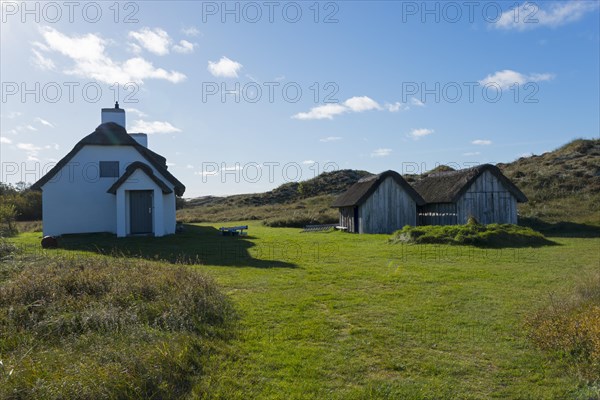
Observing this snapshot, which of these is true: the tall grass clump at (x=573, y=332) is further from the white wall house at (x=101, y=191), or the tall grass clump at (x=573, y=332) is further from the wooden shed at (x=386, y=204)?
the wooden shed at (x=386, y=204)

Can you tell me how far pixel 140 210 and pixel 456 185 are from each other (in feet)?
61.5

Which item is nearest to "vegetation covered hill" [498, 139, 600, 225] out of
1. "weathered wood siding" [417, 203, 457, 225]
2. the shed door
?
"weathered wood siding" [417, 203, 457, 225]

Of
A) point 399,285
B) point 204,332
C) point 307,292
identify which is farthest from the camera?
point 399,285

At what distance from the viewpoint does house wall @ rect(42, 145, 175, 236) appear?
25.2 metres

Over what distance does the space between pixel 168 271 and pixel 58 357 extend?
13.2 feet

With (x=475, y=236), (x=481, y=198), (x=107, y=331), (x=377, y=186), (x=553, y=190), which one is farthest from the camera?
(x=553, y=190)

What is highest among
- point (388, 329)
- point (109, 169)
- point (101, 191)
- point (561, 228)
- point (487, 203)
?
point (109, 169)

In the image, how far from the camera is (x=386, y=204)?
2975 centimetres

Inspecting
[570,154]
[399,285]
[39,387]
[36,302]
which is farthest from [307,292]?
[570,154]

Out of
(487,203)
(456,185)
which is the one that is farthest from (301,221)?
(487,203)

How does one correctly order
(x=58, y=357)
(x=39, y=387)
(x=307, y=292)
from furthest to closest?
(x=307, y=292) → (x=58, y=357) → (x=39, y=387)

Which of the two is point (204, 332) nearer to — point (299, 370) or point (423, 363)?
point (299, 370)

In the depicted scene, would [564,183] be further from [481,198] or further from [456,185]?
[456,185]

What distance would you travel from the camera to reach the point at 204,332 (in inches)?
273
